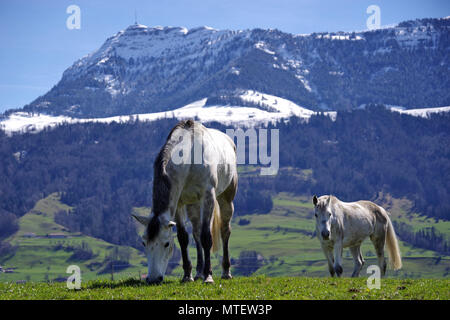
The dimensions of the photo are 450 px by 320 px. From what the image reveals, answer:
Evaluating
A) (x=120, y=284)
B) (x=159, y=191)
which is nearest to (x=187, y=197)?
(x=159, y=191)

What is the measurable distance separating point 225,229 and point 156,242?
6294 millimetres

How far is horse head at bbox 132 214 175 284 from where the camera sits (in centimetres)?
1705

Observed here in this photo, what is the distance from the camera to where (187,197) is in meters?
19.5

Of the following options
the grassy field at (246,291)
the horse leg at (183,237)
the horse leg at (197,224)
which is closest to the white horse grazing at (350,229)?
the grassy field at (246,291)

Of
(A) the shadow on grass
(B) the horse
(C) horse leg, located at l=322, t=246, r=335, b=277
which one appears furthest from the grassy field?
(C) horse leg, located at l=322, t=246, r=335, b=277

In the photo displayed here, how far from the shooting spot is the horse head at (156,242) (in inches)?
671

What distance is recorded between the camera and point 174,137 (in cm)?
1977

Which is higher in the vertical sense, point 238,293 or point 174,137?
point 174,137

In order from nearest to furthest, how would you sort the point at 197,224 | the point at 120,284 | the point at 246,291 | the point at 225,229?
the point at 246,291, the point at 120,284, the point at 197,224, the point at 225,229

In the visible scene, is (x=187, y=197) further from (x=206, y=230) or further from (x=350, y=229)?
(x=350, y=229)

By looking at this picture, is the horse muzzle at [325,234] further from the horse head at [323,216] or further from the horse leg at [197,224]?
the horse leg at [197,224]

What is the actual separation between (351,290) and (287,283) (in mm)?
3111

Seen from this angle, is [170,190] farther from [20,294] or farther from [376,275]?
[376,275]
